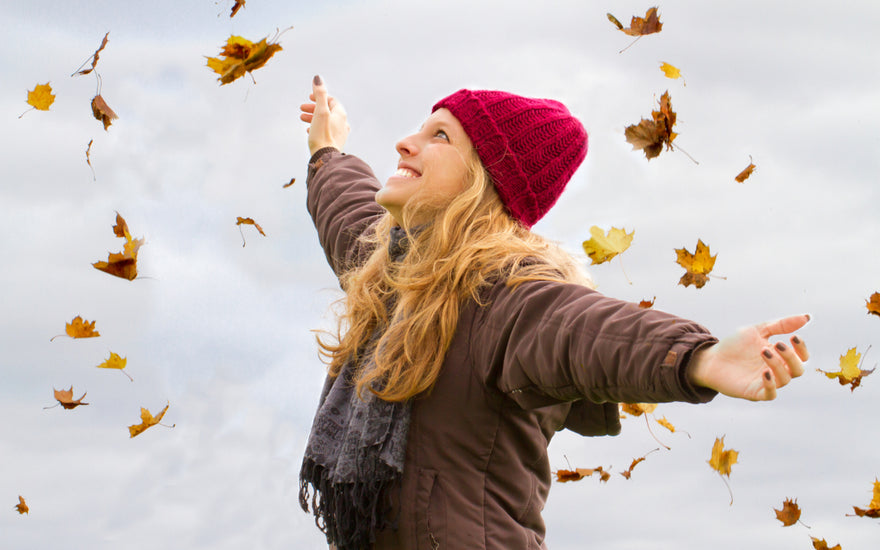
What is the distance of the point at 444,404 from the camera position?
2535 mm

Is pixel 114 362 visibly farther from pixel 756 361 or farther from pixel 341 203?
pixel 756 361

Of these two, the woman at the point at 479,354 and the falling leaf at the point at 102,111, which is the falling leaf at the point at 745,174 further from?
the falling leaf at the point at 102,111

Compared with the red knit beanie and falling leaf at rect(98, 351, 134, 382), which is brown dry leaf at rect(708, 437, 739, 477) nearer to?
the red knit beanie

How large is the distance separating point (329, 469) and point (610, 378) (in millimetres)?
1121

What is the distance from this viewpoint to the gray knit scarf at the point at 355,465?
252 cm

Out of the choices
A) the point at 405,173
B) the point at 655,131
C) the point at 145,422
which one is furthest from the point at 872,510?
the point at 145,422

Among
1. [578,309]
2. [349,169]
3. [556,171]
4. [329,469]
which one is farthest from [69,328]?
[578,309]

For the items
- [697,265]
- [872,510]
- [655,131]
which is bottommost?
[872,510]

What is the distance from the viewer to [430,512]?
2.47 m

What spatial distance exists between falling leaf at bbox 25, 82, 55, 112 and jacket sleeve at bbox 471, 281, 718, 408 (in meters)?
2.67

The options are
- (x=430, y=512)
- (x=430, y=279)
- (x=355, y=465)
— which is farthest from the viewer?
(x=430, y=279)

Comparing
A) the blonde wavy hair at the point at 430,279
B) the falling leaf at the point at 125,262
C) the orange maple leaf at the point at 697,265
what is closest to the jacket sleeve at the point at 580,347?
the blonde wavy hair at the point at 430,279

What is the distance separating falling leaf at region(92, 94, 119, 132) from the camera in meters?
3.80

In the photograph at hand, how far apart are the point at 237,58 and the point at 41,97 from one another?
1380 millimetres
